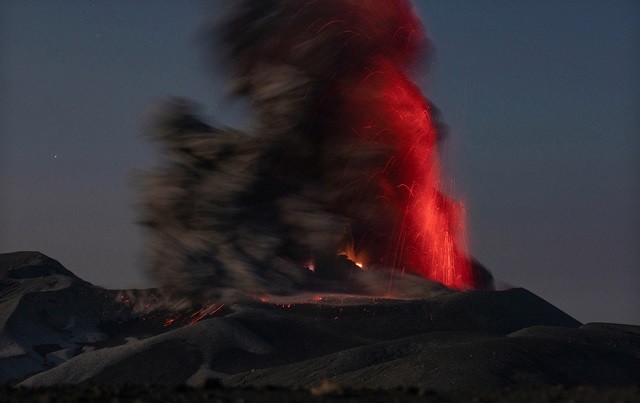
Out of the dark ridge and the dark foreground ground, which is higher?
the dark ridge

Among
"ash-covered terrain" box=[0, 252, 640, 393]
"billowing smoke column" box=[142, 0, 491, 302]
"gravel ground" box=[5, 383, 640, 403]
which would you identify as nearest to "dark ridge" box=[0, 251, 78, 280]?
"ash-covered terrain" box=[0, 252, 640, 393]

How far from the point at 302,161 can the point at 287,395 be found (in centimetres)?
2135

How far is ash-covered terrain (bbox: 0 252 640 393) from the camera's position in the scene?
1833 centimetres

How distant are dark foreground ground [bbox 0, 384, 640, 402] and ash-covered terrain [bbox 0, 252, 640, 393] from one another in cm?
475

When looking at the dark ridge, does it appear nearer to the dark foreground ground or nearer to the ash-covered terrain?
the ash-covered terrain

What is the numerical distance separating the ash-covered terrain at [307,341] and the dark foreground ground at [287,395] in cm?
475

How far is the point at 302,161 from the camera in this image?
98.1ft

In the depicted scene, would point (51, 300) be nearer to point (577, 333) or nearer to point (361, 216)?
point (361, 216)

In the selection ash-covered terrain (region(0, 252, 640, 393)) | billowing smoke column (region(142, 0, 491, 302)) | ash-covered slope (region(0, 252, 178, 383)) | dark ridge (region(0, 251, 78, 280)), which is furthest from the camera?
dark ridge (region(0, 251, 78, 280))

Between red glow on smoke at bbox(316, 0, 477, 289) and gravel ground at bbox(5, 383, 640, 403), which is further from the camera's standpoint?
red glow on smoke at bbox(316, 0, 477, 289)

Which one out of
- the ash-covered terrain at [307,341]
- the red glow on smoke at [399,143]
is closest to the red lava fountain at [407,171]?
the red glow on smoke at [399,143]

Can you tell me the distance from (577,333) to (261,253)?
974 centimetres

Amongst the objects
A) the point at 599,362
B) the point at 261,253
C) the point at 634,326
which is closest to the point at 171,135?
the point at 261,253

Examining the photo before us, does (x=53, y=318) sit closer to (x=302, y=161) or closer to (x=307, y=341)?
(x=302, y=161)
